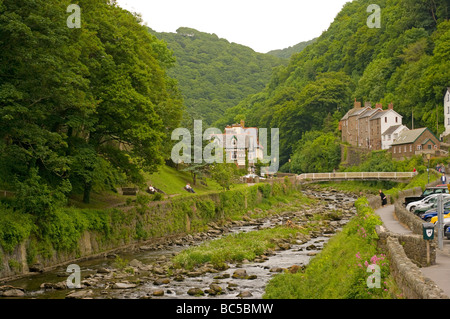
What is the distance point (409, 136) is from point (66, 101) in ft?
257

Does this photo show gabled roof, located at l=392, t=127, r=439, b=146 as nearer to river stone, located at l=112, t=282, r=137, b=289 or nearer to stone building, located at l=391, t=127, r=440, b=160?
stone building, located at l=391, t=127, r=440, b=160

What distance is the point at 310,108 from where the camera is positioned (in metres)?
145

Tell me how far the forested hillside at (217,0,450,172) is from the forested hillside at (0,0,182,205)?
76388 millimetres

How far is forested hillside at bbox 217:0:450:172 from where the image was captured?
105750mm

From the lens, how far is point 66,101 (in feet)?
101

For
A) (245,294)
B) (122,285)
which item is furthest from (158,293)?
(245,294)

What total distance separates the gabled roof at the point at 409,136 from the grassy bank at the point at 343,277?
224ft

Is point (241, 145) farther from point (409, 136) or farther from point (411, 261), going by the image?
point (411, 261)

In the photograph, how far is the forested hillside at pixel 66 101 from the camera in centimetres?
2829

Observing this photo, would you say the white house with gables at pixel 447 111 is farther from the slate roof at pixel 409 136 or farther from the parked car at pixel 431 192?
the parked car at pixel 431 192

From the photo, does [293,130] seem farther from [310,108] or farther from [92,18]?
[92,18]

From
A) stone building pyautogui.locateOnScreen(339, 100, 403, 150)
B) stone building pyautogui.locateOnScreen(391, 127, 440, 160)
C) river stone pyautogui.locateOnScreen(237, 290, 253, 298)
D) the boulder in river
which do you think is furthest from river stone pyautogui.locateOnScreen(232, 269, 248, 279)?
stone building pyautogui.locateOnScreen(339, 100, 403, 150)
